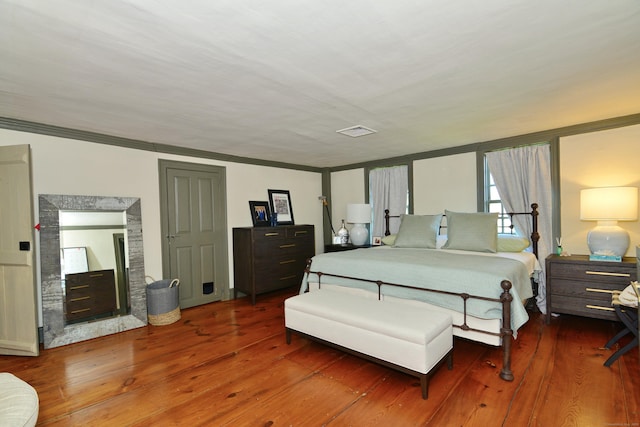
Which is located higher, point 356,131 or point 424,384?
point 356,131

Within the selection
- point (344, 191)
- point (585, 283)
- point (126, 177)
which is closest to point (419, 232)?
point (585, 283)

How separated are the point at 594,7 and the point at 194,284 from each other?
4684mm

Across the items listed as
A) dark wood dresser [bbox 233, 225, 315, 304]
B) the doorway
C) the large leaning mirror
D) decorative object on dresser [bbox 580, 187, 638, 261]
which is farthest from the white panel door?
decorative object on dresser [bbox 580, 187, 638, 261]

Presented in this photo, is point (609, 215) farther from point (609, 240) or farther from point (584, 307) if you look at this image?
point (584, 307)

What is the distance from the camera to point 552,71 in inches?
82.2

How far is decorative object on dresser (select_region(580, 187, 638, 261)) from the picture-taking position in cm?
291

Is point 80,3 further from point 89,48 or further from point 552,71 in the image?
point 552,71

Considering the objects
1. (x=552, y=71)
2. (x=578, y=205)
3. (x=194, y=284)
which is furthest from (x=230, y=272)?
(x=578, y=205)

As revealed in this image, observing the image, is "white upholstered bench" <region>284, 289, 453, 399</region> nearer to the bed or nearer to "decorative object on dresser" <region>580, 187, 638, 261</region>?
the bed

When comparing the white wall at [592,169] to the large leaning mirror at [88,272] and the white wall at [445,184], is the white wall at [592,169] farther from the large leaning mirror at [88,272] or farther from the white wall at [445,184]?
the large leaning mirror at [88,272]

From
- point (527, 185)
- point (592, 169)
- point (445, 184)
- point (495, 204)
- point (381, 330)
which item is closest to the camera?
point (381, 330)

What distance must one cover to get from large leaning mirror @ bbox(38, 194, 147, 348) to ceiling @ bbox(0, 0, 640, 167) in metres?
0.88

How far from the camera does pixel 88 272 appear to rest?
328cm

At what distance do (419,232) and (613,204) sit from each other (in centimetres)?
193
